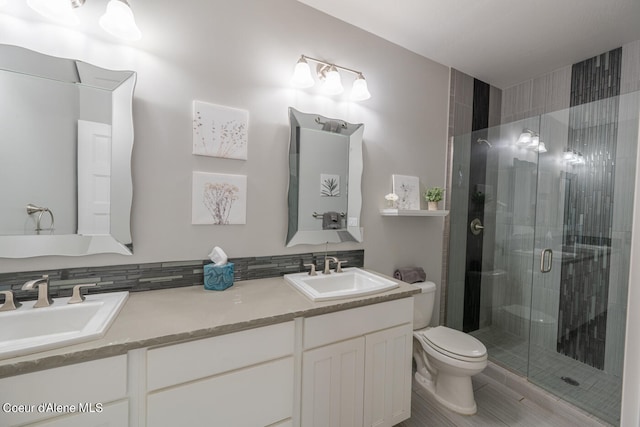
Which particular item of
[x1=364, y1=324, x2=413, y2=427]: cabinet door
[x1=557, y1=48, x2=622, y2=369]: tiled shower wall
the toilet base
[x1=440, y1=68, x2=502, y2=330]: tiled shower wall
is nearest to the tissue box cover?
[x1=364, y1=324, x2=413, y2=427]: cabinet door

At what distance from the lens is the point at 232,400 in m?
1.02

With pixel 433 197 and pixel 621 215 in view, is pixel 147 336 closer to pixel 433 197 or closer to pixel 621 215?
pixel 433 197

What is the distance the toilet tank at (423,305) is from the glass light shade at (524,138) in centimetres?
141

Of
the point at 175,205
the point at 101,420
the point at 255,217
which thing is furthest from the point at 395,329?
the point at 175,205

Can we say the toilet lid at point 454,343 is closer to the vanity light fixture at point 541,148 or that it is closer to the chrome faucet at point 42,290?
the vanity light fixture at point 541,148

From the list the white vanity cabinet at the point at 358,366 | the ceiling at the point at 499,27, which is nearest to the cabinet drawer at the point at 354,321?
the white vanity cabinet at the point at 358,366

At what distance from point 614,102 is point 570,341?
177cm

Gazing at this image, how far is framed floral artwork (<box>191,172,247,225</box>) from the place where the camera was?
1438 mm

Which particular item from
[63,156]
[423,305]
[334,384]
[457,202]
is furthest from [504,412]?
[63,156]

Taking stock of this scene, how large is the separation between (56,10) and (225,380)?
165 centimetres

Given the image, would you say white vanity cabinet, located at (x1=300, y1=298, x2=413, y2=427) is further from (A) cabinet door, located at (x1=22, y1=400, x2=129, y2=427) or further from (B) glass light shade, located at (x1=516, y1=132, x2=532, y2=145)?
(B) glass light shade, located at (x1=516, y1=132, x2=532, y2=145)

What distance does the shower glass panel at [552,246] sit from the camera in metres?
1.79

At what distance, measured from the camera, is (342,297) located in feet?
4.20

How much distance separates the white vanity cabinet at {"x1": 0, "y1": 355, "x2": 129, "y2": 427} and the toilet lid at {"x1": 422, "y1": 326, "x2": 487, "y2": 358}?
1.68 m
